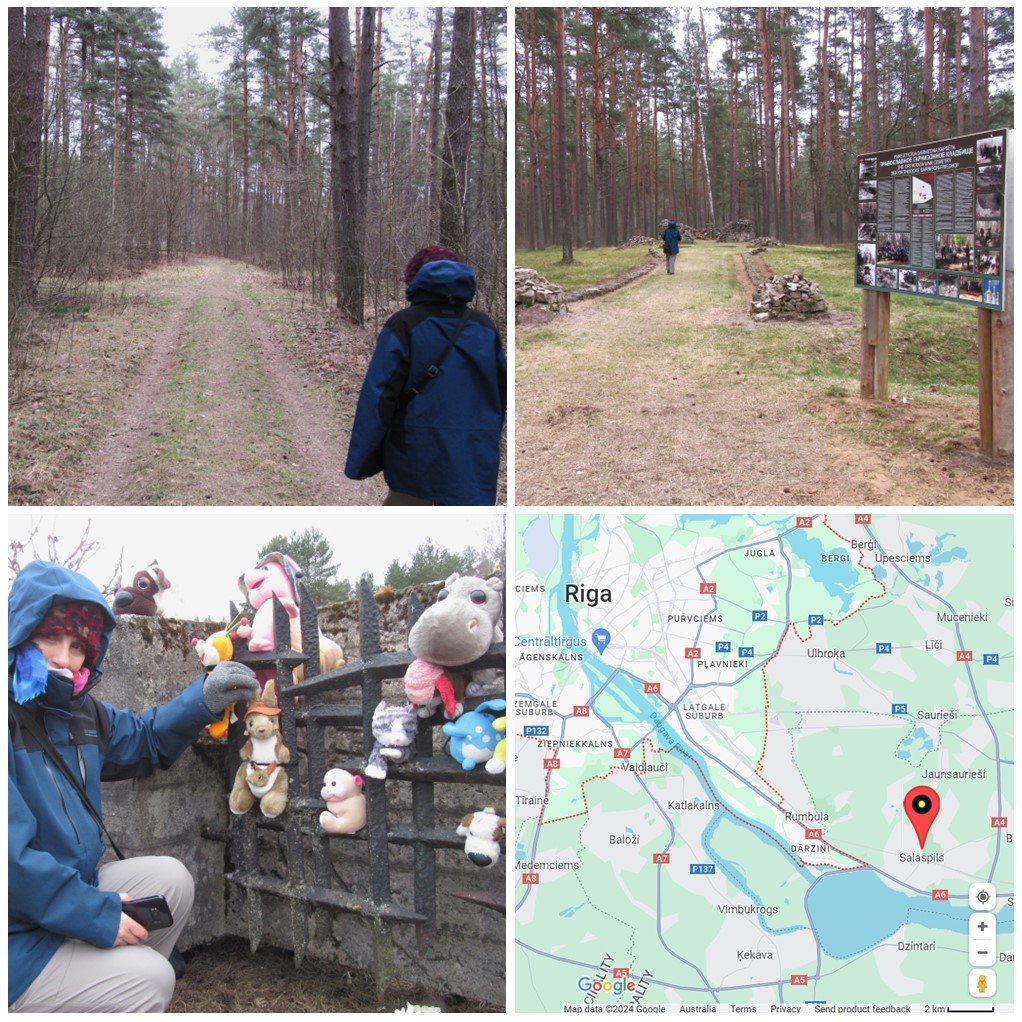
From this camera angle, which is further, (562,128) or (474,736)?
(562,128)

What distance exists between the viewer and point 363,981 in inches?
147

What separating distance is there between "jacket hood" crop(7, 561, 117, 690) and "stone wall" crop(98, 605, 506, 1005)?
1.86 ft

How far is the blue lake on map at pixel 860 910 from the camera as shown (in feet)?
11.4

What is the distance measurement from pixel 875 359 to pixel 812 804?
5395 mm

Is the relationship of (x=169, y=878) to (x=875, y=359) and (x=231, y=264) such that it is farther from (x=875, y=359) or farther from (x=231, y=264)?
(x=231, y=264)

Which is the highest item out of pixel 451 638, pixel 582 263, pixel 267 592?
pixel 582 263

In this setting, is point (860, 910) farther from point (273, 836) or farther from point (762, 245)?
point (762, 245)

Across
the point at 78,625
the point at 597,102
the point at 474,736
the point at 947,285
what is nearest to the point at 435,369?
the point at 474,736

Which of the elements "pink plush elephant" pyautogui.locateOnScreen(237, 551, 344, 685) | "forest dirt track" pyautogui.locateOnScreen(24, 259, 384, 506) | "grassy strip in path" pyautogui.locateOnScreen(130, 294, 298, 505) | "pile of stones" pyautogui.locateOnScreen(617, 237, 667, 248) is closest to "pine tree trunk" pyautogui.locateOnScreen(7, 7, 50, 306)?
"forest dirt track" pyautogui.locateOnScreen(24, 259, 384, 506)

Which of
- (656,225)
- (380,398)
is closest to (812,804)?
(380,398)

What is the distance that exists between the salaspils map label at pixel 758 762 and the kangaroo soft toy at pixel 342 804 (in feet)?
2.14

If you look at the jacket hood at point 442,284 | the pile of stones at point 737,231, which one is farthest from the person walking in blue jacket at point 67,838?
the pile of stones at point 737,231

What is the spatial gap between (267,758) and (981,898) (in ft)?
9.67

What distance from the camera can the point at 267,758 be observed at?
379cm
